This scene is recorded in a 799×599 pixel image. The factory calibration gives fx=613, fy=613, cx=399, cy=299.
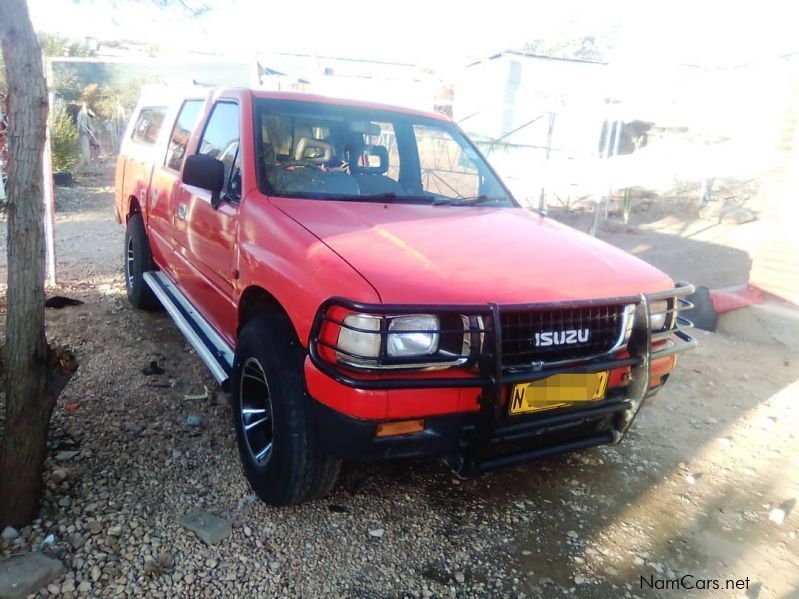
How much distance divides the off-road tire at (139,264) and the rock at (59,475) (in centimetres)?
247

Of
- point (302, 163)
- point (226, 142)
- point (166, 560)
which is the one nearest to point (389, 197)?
point (302, 163)

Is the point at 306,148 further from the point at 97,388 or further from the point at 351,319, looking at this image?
the point at 97,388

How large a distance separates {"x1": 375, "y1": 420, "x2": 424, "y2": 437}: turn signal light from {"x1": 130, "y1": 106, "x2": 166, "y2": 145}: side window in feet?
12.2

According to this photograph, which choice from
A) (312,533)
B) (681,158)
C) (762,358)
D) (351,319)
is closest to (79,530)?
(312,533)

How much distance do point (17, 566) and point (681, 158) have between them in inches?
513

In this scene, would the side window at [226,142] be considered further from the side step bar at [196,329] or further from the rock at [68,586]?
the rock at [68,586]

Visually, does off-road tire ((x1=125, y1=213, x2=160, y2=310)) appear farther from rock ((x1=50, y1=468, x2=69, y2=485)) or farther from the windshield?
rock ((x1=50, y1=468, x2=69, y2=485))

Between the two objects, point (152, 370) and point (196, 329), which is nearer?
point (196, 329)

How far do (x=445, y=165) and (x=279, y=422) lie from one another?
2198 millimetres

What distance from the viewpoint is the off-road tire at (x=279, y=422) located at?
2471 millimetres

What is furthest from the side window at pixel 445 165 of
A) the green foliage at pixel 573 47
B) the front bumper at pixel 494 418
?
the green foliage at pixel 573 47

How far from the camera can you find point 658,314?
2.88 m

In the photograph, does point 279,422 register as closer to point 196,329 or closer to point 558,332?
point 558,332

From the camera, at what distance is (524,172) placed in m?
12.1
